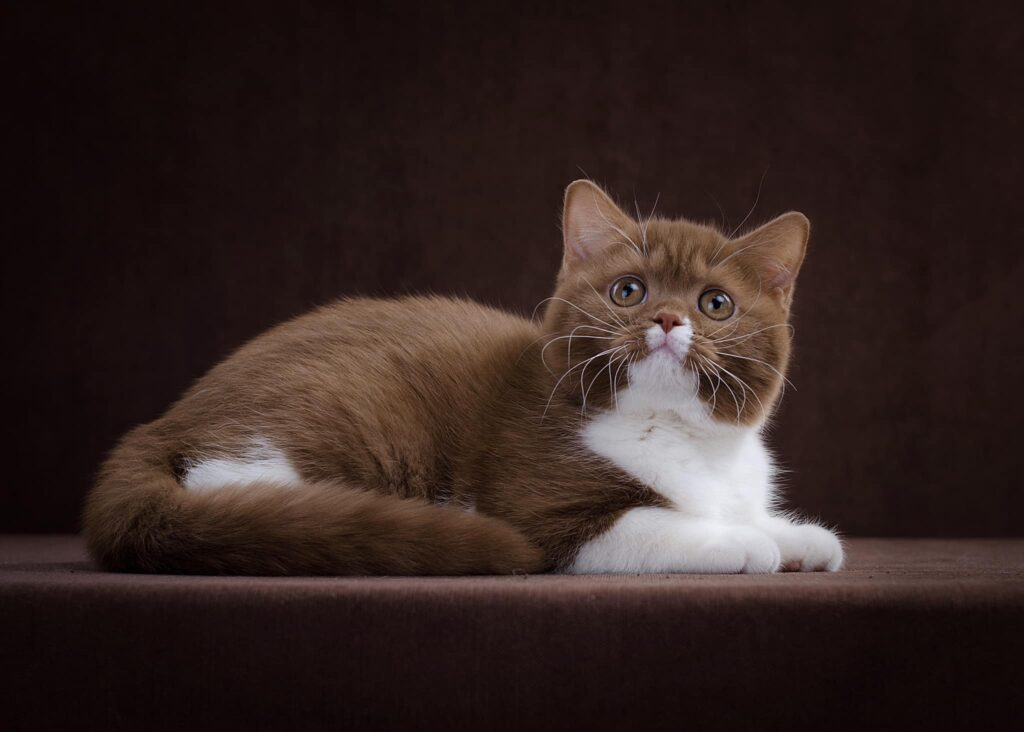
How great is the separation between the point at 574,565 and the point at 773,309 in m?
0.55

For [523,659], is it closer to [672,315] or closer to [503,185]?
[672,315]

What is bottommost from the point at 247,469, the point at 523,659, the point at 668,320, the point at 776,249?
the point at 523,659

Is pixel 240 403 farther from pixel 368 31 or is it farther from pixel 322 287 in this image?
pixel 368 31

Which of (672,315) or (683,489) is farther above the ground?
(672,315)

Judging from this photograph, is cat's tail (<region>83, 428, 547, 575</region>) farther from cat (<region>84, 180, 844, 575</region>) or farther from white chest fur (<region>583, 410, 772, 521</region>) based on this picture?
white chest fur (<region>583, 410, 772, 521</region>)

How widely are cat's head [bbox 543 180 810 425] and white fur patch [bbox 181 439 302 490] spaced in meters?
0.46

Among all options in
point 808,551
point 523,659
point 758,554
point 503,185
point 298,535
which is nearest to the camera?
point 523,659

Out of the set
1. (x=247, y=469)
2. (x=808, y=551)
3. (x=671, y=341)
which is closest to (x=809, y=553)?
(x=808, y=551)

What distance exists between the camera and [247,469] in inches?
65.3

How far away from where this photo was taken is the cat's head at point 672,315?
163 centimetres

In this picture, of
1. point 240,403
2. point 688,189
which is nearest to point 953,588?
point 240,403

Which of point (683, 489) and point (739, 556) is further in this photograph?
point (683, 489)

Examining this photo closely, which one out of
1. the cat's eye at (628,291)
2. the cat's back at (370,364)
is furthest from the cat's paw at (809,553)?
the cat's back at (370,364)

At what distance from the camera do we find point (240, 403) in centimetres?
173
